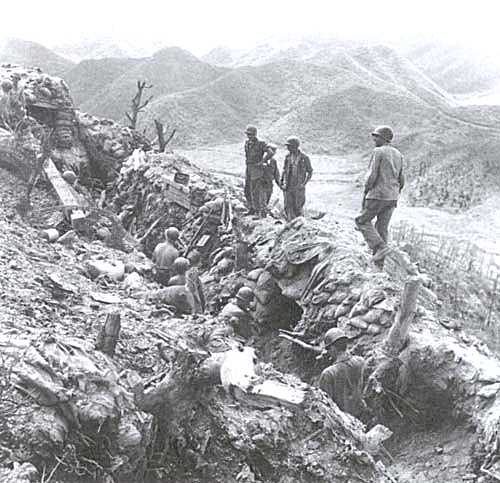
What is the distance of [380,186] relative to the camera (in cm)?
769

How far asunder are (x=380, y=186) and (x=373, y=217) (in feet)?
1.37

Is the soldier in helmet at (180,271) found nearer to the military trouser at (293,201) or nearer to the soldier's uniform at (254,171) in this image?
the military trouser at (293,201)

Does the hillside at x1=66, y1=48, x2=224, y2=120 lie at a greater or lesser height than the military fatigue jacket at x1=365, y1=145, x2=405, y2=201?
lesser

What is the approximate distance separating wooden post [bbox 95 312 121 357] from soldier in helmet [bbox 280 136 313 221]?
4688mm

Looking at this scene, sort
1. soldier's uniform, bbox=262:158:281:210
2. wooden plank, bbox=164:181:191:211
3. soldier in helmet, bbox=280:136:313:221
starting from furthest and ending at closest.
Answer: wooden plank, bbox=164:181:191:211 → soldier's uniform, bbox=262:158:281:210 → soldier in helmet, bbox=280:136:313:221

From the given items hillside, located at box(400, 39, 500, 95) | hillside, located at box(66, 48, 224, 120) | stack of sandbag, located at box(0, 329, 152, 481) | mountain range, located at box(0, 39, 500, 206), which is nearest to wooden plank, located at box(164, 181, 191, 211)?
stack of sandbag, located at box(0, 329, 152, 481)

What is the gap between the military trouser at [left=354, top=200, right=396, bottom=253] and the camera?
7824 mm

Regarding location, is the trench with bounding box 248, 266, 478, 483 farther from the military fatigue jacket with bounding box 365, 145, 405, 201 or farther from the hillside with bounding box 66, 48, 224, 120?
the hillside with bounding box 66, 48, 224, 120

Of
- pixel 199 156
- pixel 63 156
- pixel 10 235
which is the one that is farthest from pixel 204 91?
pixel 10 235

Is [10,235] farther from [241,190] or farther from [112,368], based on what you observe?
[241,190]

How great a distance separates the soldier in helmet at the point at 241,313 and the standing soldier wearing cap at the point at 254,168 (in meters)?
2.07

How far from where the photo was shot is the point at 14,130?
40.5 feet

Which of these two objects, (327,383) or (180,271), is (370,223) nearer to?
(180,271)

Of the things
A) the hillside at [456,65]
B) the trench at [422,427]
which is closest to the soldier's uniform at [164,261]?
the trench at [422,427]
